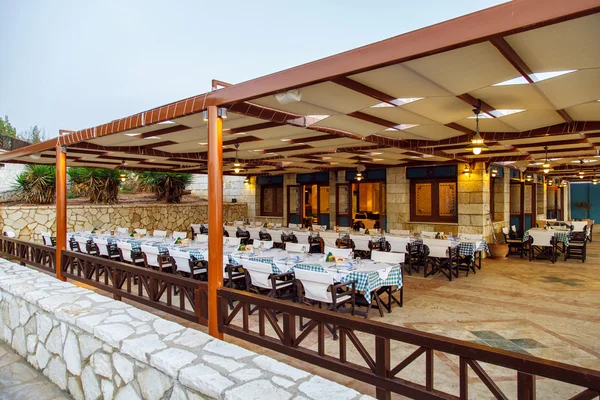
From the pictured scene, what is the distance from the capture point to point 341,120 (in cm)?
486

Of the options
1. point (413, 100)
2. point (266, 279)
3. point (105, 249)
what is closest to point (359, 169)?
point (105, 249)

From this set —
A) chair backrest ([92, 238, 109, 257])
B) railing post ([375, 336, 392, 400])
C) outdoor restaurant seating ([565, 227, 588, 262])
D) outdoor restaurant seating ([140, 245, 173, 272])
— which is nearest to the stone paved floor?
outdoor restaurant seating ([140, 245, 173, 272])

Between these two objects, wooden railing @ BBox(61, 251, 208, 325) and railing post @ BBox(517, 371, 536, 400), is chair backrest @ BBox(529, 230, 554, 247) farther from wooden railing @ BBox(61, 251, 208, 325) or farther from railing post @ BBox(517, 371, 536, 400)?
railing post @ BBox(517, 371, 536, 400)

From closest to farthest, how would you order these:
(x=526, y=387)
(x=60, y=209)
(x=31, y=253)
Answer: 1. (x=526, y=387)
2. (x=60, y=209)
3. (x=31, y=253)

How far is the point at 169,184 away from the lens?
1360 centimetres

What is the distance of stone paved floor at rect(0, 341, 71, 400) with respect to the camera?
341 centimetres

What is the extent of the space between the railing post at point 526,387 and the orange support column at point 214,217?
7.71ft

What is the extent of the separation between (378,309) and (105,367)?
3.23 m

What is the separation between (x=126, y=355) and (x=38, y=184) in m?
9.92

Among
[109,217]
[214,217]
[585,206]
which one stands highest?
[214,217]

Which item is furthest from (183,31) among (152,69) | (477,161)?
(477,161)

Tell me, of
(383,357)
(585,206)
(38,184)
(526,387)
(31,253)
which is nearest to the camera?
(526,387)

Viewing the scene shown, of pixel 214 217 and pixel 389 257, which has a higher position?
pixel 214 217

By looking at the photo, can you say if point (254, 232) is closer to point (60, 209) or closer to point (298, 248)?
point (298, 248)
